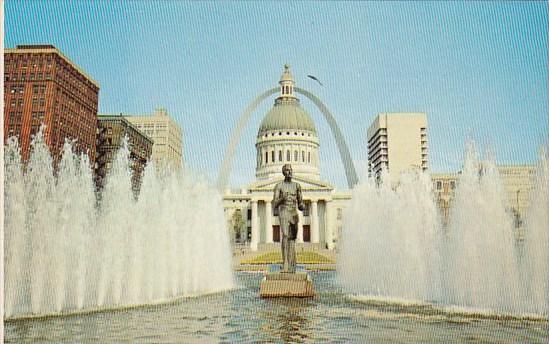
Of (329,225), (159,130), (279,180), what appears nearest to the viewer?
(279,180)

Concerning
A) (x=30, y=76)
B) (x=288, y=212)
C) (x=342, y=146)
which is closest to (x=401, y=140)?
(x=342, y=146)

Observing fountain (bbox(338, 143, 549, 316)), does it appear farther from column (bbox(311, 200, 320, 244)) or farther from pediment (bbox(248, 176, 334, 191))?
column (bbox(311, 200, 320, 244))

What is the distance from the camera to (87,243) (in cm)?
1741

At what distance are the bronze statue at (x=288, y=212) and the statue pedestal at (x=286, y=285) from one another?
245mm

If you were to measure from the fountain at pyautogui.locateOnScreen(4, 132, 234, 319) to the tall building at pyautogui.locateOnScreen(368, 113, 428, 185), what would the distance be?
121961 mm

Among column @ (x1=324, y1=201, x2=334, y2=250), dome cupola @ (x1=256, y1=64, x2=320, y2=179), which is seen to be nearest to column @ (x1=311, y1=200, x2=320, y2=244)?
column @ (x1=324, y1=201, x2=334, y2=250)

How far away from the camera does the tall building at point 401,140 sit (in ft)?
462

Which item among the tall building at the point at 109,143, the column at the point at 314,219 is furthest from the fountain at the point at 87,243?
the column at the point at 314,219

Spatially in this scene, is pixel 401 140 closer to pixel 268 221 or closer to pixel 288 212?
pixel 268 221

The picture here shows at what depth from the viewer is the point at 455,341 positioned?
9711 mm

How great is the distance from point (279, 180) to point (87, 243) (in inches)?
3046

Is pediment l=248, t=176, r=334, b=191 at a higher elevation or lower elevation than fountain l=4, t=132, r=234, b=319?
higher

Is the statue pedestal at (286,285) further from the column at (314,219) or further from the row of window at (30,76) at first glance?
the column at (314,219)

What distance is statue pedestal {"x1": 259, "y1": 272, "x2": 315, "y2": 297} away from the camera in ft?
54.1
